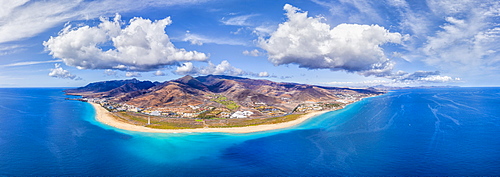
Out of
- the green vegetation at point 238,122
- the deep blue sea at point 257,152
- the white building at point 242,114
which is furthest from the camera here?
the white building at point 242,114

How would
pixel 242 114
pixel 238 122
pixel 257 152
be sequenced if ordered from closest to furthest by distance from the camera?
pixel 257 152
pixel 238 122
pixel 242 114

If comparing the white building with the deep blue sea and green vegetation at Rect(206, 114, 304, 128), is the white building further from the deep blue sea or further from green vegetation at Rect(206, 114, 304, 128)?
the deep blue sea

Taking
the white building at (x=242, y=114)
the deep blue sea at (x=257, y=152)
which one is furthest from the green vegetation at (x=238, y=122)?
the deep blue sea at (x=257, y=152)

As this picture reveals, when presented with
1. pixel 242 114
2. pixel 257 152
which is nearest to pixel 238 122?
pixel 242 114

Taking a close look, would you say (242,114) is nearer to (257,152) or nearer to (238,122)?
(238,122)

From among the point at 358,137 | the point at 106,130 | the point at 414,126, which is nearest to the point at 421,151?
the point at 358,137

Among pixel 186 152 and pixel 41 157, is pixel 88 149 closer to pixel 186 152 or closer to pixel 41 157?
pixel 41 157

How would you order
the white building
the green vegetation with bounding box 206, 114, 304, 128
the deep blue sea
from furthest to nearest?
1. the white building
2. the green vegetation with bounding box 206, 114, 304, 128
3. the deep blue sea

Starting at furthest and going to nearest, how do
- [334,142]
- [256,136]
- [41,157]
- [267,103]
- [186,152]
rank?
1. [267,103]
2. [256,136]
3. [334,142]
4. [186,152]
5. [41,157]

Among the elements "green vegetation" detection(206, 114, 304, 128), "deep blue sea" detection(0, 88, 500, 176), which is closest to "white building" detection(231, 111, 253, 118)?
"green vegetation" detection(206, 114, 304, 128)

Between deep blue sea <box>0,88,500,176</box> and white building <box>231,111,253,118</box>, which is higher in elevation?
white building <box>231,111,253,118</box>

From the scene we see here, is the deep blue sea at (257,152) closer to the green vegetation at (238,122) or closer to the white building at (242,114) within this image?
the green vegetation at (238,122)
